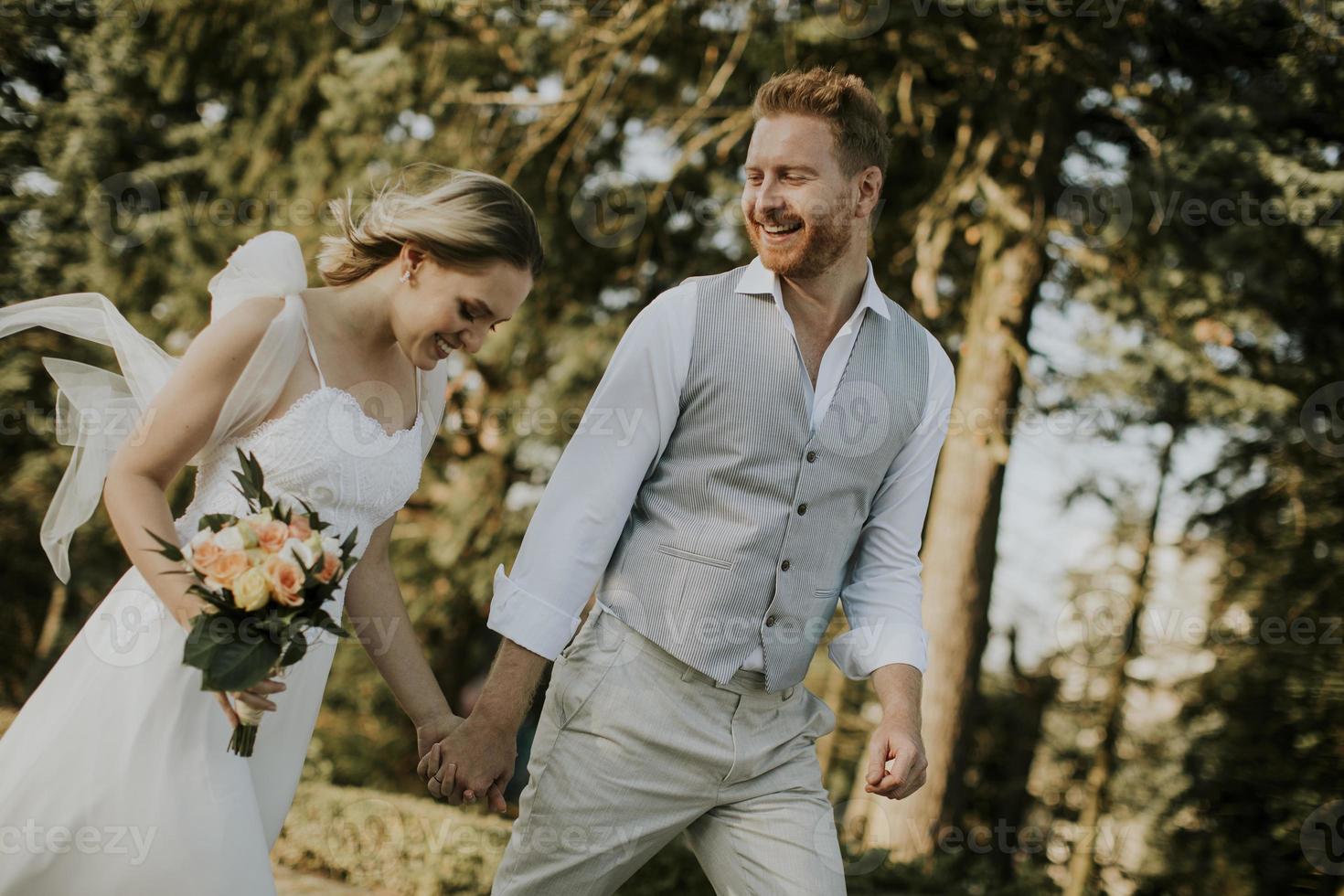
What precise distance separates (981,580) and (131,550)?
5639 mm

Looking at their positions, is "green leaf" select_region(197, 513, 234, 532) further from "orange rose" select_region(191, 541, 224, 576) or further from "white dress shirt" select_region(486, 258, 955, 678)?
"white dress shirt" select_region(486, 258, 955, 678)

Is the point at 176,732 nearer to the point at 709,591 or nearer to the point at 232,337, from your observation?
the point at 232,337

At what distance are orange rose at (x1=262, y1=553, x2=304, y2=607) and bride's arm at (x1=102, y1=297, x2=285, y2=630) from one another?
223mm

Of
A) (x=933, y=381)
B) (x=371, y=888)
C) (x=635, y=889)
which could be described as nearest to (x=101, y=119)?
(x=371, y=888)

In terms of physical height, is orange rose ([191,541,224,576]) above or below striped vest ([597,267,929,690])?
below

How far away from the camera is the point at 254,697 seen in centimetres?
236

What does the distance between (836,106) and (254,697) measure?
1.71 metres

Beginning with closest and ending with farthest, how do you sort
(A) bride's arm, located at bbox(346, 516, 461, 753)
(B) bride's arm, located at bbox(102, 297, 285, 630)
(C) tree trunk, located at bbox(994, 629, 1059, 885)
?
1. (B) bride's arm, located at bbox(102, 297, 285, 630)
2. (A) bride's arm, located at bbox(346, 516, 461, 753)
3. (C) tree trunk, located at bbox(994, 629, 1059, 885)

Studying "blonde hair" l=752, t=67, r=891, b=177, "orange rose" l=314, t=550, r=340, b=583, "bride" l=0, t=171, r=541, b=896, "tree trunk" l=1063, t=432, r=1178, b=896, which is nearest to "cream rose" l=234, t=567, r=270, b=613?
"orange rose" l=314, t=550, r=340, b=583

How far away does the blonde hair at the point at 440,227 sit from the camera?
8.71 ft

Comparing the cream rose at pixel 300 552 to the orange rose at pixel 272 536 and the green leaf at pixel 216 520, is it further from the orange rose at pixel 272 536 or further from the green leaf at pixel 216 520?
the green leaf at pixel 216 520

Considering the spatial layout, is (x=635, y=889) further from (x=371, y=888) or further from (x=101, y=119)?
(x=101, y=119)

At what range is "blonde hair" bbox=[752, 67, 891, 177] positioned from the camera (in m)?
2.72

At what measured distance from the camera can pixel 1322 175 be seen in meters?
6.34
